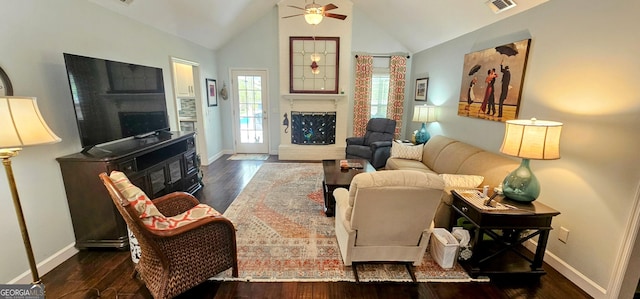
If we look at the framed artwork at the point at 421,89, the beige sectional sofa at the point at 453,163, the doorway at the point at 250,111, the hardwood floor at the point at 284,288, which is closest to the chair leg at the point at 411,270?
the hardwood floor at the point at 284,288

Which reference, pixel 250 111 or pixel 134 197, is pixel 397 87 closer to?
pixel 250 111

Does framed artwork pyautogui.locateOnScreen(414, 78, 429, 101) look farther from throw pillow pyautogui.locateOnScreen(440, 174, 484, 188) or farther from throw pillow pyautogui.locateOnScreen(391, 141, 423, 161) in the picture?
throw pillow pyautogui.locateOnScreen(440, 174, 484, 188)

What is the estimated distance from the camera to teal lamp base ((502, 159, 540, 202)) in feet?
7.27

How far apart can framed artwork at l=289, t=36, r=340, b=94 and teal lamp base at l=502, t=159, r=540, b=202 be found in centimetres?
417

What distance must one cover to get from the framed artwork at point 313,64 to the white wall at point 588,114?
3579 millimetres

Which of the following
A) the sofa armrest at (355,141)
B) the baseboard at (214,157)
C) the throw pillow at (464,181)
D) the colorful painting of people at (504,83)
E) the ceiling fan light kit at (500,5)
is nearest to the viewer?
the throw pillow at (464,181)

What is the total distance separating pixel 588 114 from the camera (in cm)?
210

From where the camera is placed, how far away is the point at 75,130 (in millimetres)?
2494

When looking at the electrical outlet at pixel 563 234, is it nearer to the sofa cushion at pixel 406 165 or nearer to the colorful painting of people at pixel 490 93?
the colorful painting of people at pixel 490 93

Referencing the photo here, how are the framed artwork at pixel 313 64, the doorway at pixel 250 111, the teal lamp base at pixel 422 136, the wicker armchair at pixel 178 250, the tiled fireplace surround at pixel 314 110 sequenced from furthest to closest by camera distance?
1. the doorway at pixel 250 111
2. the tiled fireplace surround at pixel 314 110
3. the framed artwork at pixel 313 64
4. the teal lamp base at pixel 422 136
5. the wicker armchair at pixel 178 250

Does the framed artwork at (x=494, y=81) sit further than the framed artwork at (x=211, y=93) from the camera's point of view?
No

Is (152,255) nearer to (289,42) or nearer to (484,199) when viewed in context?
(484,199)

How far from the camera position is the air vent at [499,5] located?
2.82 meters

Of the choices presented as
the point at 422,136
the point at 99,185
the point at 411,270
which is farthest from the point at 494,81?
the point at 99,185
